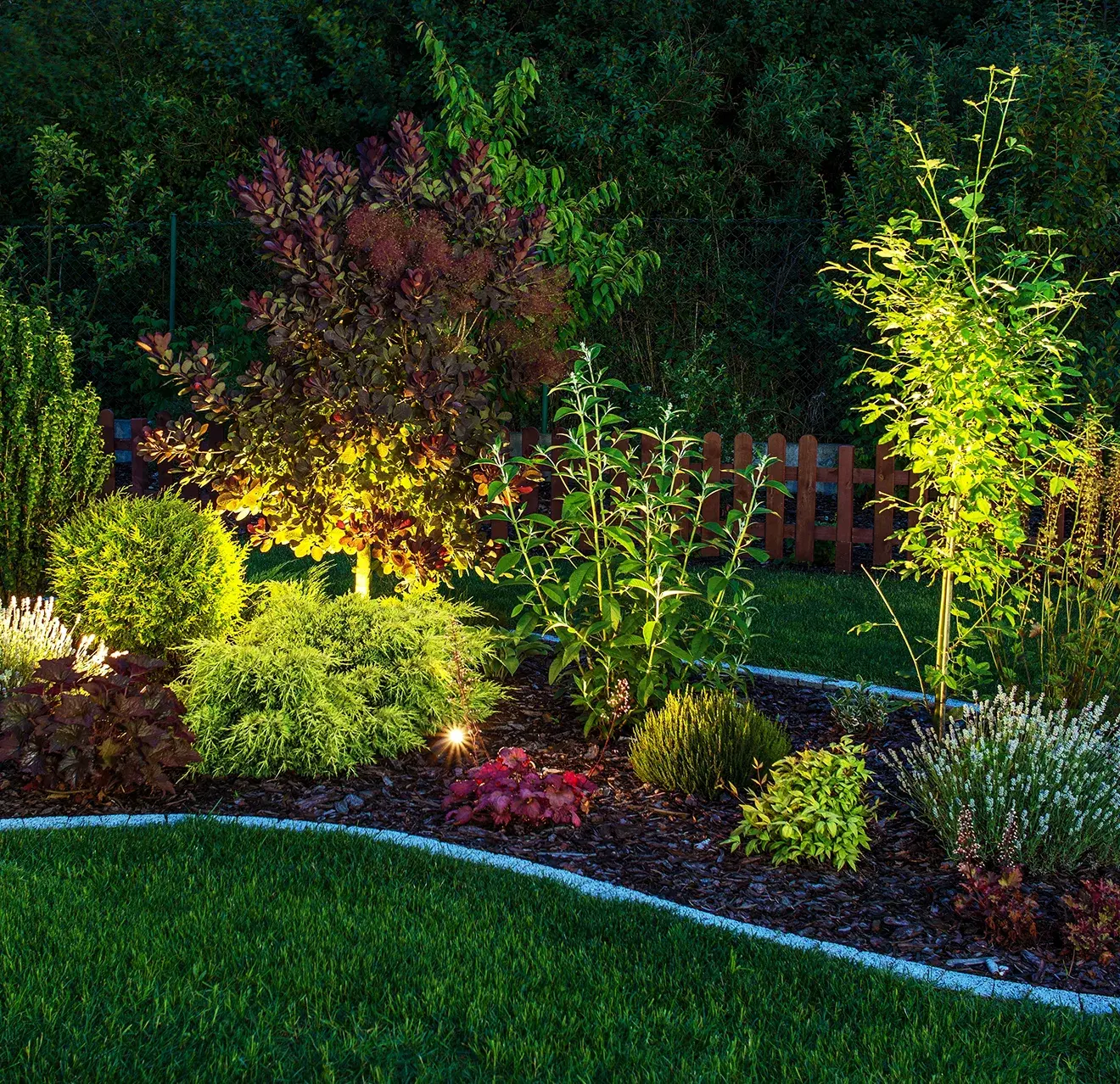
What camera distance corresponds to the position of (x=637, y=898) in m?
3.94

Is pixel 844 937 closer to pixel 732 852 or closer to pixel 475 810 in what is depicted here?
pixel 732 852

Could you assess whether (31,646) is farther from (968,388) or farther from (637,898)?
(968,388)

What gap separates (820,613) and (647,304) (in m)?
5.67

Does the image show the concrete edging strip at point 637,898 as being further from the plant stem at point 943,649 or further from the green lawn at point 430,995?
the plant stem at point 943,649

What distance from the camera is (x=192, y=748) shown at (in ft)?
15.9

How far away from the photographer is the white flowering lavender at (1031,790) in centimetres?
421

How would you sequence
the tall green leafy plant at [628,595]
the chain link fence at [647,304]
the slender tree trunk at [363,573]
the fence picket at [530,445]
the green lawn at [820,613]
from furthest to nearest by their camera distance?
the chain link fence at [647,304] < the fence picket at [530,445] < the green lawn at [820,613] < the slender tree trunk at [363,573] < the tall green leafy plant at [628,595]

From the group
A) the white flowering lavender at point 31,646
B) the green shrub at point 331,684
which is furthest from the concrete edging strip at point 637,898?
the white flowering lavender at point 31,646

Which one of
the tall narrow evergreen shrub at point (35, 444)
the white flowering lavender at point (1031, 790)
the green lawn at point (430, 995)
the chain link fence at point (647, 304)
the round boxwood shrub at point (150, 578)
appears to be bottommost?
the green lawn at point (430, 995)

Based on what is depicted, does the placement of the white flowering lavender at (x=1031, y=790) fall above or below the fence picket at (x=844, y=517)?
below

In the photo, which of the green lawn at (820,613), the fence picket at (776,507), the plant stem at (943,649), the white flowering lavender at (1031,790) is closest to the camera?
the white flowering lavender at (1031,790)

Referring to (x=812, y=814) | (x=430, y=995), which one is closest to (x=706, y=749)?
(x=812, y=814)

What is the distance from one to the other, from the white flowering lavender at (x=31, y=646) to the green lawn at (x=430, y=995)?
1.69 m

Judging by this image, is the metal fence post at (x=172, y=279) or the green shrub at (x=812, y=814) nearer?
the green shrub at (x=812, y=814)
